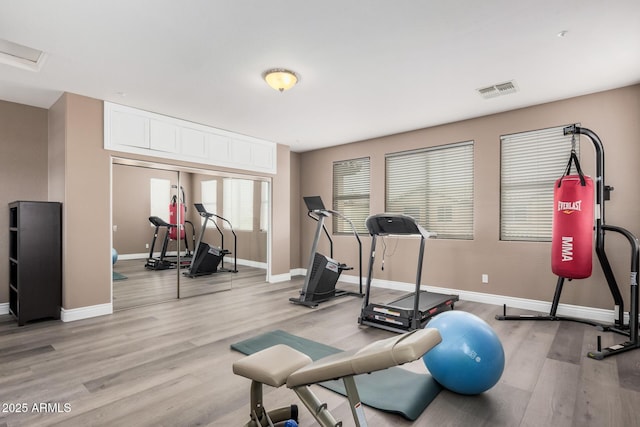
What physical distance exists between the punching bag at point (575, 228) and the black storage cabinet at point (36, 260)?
5.90 metres

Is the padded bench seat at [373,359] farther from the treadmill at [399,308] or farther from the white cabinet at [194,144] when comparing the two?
the white cabinet at [194,144]

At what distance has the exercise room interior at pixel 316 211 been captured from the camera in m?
2.31

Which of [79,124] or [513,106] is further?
[513,106]

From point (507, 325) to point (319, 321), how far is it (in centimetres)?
221

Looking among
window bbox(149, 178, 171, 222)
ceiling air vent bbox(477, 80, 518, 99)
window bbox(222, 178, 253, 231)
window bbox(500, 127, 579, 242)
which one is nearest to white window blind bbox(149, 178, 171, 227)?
window bbox(149, 178, 171, 222)

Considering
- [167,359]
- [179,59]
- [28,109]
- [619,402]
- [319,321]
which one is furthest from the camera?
[28,109]

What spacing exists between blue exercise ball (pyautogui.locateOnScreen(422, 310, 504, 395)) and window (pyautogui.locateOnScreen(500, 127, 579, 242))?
2.89 metres

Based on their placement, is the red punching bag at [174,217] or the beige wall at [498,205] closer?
the beige wall at [498,205]

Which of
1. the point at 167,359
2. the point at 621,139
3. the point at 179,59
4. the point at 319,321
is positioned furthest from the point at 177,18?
the point at 621,139

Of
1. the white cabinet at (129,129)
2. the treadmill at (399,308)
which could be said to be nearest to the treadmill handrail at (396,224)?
the treadmill at (399,308)

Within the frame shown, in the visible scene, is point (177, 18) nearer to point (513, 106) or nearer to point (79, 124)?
point (79, 124)

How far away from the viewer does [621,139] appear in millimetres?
3965

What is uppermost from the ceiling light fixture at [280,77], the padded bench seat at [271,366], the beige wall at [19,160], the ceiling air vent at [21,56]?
the ceiling air vent at [21,56]

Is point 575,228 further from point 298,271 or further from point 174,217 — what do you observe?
point 174,217
